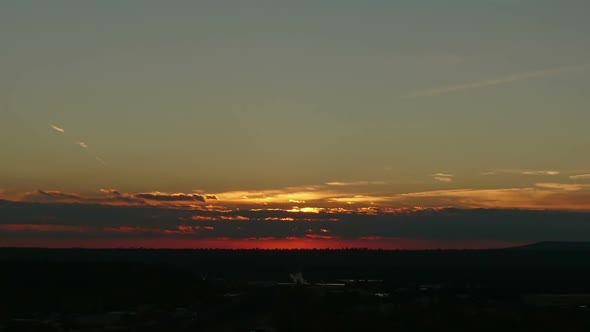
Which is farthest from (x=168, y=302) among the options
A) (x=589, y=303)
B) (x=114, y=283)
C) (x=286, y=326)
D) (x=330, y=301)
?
(x=589, y=303)

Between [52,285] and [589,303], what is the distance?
43.0 meters

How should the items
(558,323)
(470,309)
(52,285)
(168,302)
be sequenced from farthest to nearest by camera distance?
(52,285) → (168,302) → (470,309) → (558,323)

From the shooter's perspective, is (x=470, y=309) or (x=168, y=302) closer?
(x=470, y=309)

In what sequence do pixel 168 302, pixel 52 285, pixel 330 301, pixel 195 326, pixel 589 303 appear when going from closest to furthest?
1. pixel 195 326
2. pixel 330 301
3. pixel 589 303
4. pixel 168 302
5. pixel 52 285

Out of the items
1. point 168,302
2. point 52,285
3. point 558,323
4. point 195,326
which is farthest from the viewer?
point 52,285

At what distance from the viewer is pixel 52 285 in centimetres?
7606

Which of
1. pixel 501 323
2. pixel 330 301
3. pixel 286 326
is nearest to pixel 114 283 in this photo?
pixel 330 301

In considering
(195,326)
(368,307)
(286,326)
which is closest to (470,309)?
(368,307)

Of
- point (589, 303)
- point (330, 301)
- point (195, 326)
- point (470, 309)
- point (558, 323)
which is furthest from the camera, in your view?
point (589, 303)

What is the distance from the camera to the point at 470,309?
163 feet

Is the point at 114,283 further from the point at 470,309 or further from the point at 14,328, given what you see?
the point at 470,309

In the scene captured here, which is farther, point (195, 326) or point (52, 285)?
point (52, 285)

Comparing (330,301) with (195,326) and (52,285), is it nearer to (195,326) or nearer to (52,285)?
(195,326)

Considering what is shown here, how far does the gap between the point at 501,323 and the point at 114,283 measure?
Result: 42.6m
